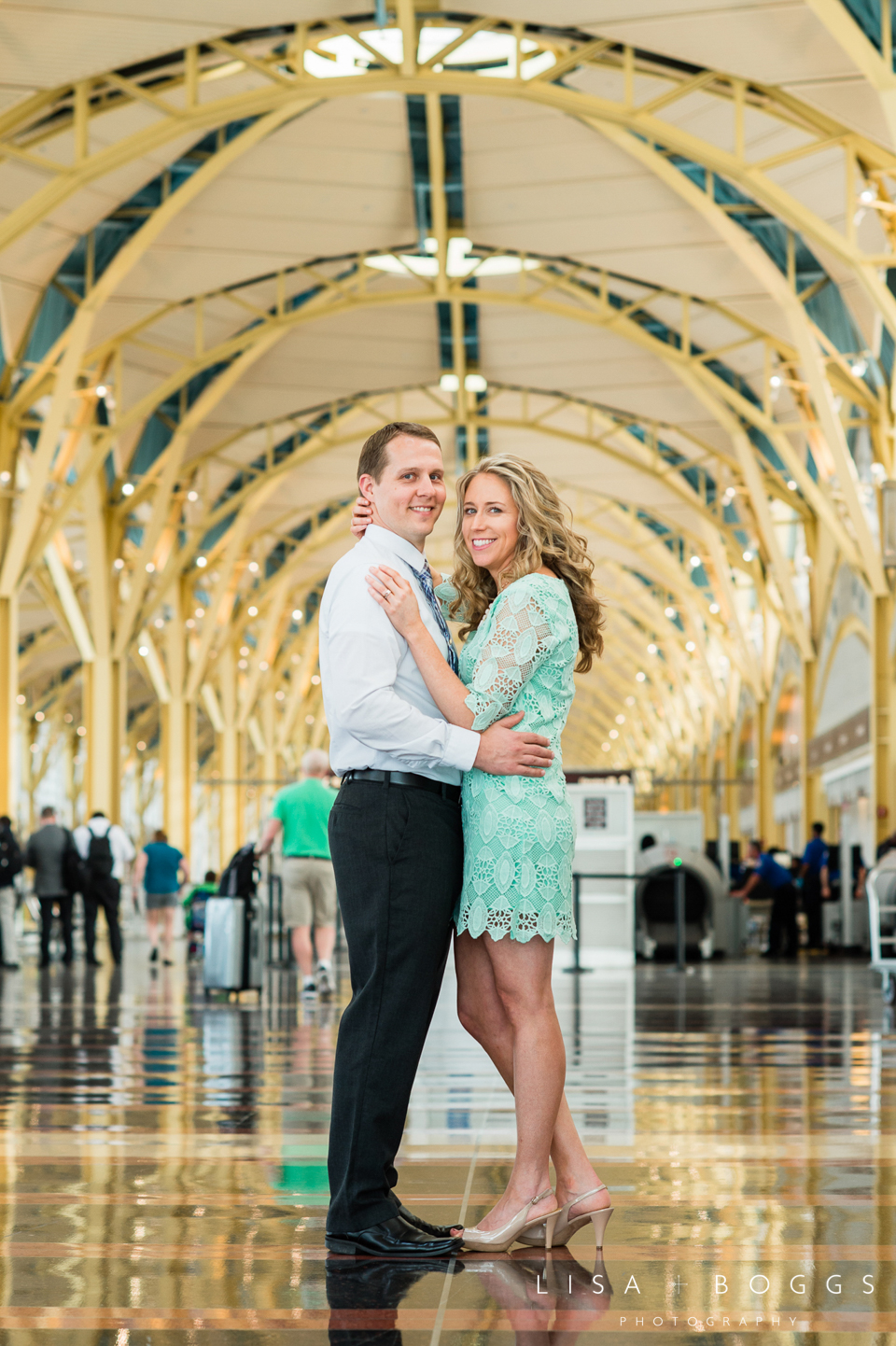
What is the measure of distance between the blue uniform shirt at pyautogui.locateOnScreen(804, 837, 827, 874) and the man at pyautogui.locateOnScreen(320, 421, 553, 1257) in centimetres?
2132

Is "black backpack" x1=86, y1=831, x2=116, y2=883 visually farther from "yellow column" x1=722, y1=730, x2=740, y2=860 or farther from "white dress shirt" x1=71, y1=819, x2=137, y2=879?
"yellow column" x1=722, y1=730, x2=740, y2=860

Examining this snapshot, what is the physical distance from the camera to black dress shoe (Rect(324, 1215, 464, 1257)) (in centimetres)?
349

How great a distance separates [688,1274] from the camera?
3301 mm

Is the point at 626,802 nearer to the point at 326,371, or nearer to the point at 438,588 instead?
the point at 438,588

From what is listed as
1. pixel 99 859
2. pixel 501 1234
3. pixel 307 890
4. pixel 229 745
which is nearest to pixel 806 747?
pixel 99 859

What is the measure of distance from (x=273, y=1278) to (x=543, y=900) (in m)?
1.05

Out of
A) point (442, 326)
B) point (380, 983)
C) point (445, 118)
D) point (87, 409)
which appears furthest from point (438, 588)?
point (442, 326)

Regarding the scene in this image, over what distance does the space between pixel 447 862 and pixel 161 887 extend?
1676cm

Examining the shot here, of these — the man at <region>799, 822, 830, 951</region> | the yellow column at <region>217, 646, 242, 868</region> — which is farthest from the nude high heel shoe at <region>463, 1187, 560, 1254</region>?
the yellow column at <region>217, 646, 242, 868</region>

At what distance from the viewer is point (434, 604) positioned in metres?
3.98

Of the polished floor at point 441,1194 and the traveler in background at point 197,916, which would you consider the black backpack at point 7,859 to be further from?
the polished floor at point 441,1194

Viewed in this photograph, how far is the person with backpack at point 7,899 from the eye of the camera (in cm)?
1834

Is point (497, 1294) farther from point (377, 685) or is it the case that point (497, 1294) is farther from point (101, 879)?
point (101, 879)

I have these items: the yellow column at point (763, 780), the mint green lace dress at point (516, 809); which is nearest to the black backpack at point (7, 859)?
A: the mint green lace dress at point (516, 809)
